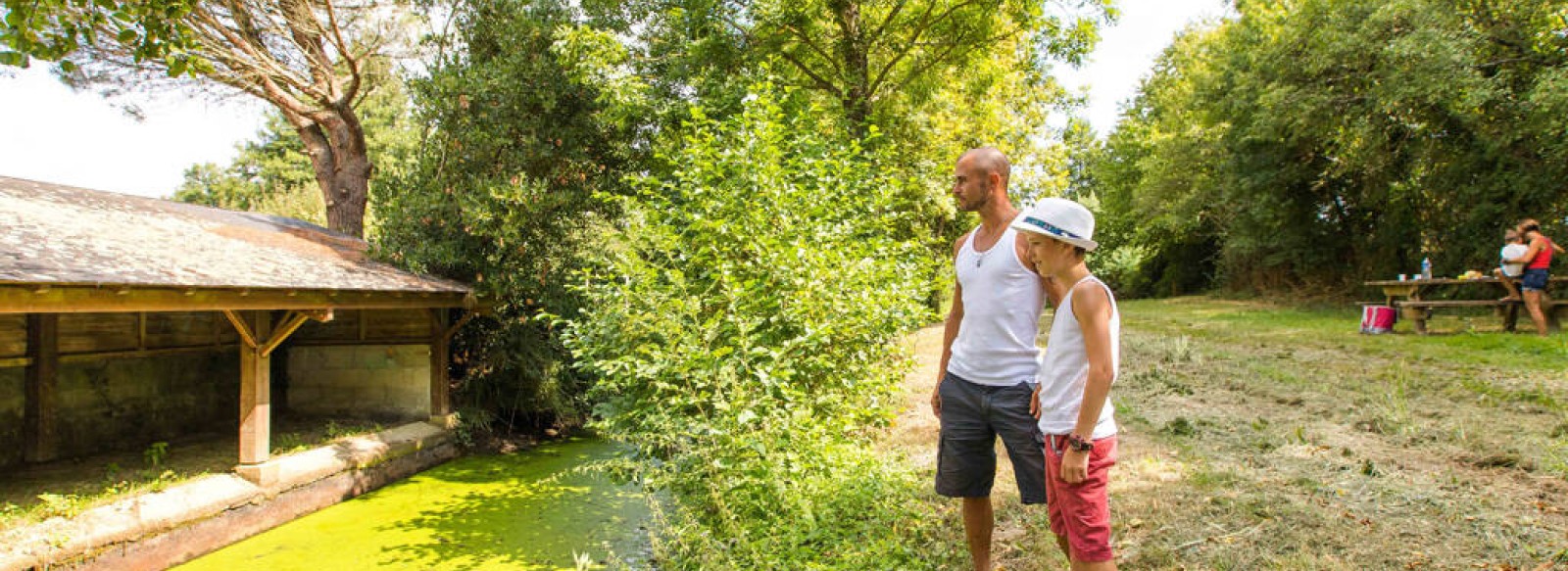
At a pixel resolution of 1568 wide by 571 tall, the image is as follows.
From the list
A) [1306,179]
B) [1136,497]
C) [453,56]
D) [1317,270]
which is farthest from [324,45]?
[1317,270]

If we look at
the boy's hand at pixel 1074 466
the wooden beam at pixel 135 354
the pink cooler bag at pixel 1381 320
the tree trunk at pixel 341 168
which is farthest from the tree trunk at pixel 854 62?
the tree trunk at pixel 341 168

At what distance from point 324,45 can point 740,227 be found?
1116 centimetres

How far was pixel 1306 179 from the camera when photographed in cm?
1667

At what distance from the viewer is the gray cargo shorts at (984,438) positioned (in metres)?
2.57

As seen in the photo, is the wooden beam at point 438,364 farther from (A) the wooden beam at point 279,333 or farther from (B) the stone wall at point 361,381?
(A) the wooden beam at point 279,333

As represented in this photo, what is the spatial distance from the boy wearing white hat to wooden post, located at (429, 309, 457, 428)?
28.6 feet

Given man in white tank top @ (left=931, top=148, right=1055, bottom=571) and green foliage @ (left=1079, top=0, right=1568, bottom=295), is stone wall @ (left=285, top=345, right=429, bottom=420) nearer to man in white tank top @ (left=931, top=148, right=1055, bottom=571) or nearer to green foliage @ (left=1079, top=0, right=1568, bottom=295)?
man in white tank top @ (left=931, top=148, right=1055, bottom=571)

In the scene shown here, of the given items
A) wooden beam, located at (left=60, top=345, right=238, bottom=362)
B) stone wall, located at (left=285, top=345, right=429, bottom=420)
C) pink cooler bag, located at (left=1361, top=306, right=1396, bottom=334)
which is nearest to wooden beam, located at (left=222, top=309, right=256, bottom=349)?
wooden beam, located at (left=60, top=345, right=238, bottom=362)

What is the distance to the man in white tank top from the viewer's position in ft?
8.53

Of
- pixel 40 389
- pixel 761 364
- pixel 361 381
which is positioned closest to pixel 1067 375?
pixel 761 364

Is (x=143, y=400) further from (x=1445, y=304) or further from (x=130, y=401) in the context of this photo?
(x=1445, y=304)

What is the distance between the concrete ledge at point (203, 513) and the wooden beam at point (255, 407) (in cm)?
13

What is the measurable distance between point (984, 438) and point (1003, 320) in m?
0.43

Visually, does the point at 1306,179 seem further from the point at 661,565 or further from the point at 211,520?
the point at 211,520
